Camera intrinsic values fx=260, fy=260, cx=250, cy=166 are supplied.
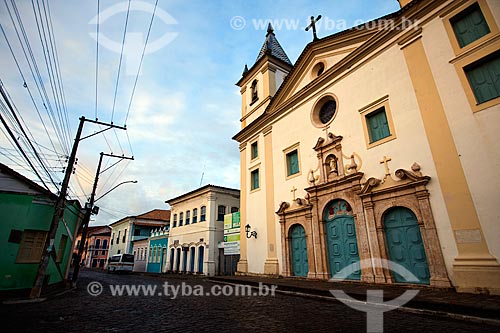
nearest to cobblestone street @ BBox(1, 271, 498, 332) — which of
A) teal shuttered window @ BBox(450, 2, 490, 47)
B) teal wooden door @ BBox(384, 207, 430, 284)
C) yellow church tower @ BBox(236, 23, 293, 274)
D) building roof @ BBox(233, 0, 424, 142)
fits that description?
→ teal wooden door @ BBox(384, 207, 430, 284)

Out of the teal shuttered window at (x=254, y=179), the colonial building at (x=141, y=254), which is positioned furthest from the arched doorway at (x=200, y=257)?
the colonial building at (x=141, y=254)

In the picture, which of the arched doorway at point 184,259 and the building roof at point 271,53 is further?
the arched doorway at point 184,259

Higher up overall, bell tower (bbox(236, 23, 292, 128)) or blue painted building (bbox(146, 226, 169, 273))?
bell tower (bbox(236, 23, 292, 128))

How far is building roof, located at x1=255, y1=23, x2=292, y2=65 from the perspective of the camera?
1964 cm

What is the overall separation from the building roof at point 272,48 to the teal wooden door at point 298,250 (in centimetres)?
1265

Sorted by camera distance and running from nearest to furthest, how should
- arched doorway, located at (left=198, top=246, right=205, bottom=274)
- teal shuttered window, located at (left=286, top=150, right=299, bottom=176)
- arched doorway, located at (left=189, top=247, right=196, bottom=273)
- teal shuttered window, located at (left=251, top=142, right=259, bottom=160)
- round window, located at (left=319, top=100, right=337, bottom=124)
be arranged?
1. round window, located at (left=319, top=100, right=337, bottom=124)
2. teal shuttered window, located at (left=286, top=150, right=299, bottom=176)
3. teal shuttered window, located at (left=251, top=142, right=259, bottom=160)
4. arched doorway, located at (left=198, top=246, right=205, bottom=274)
5. arched doorway, located at (left=189, top=247, right=196, bottom=273)

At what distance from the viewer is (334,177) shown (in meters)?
11.5

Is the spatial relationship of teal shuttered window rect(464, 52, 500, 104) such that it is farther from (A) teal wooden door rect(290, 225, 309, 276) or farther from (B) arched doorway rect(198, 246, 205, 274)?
(B) arched doorway rect(198, 246, 205, 274)

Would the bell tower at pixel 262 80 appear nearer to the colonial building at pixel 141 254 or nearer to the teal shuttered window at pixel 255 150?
the teal shuttered window at pixel 255 150

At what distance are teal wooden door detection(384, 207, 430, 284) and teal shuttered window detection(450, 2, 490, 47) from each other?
5.92 metres

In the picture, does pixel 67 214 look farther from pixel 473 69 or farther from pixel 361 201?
pixel 473 69

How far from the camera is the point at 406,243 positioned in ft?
29.2

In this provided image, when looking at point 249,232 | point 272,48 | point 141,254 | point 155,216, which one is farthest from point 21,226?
point 155,216

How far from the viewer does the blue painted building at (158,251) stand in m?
28.5
